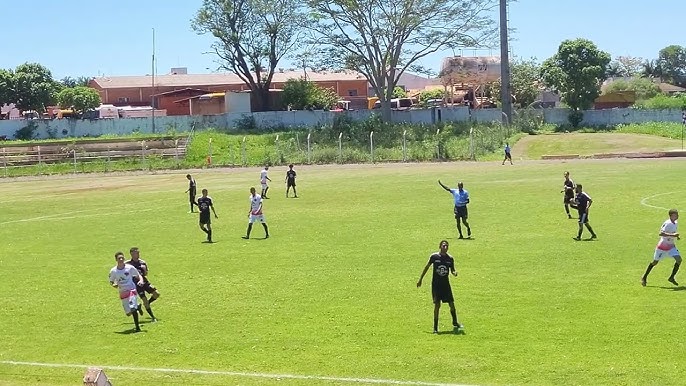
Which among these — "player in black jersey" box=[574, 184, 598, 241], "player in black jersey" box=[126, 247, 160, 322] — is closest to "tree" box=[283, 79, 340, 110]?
"player in black jersey" box=[574, 184, 598, 241]

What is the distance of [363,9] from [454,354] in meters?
73.0

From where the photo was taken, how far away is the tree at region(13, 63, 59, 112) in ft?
343

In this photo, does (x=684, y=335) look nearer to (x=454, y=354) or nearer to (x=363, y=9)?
(x=454, y=354)

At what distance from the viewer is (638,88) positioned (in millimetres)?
121812

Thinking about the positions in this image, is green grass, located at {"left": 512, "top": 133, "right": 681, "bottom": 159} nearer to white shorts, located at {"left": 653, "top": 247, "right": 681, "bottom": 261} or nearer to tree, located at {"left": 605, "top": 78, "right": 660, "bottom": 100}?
tree, located at {"left": 605, "top": 78, "right": 660, "bottom": 100}

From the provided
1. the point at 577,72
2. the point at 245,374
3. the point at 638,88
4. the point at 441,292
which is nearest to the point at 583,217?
the point at 441,292

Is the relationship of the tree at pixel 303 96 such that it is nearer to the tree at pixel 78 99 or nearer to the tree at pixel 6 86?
the tree at pixel 78 99

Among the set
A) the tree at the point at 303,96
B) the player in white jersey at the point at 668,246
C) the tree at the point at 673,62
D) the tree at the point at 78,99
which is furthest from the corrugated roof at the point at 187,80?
the player in white jersey at the point at 668,246

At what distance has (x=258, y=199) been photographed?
3303 cm

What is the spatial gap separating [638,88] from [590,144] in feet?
168

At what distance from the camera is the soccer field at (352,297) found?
53.1 feet

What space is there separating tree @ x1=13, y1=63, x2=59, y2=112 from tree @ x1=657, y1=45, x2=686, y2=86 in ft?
361

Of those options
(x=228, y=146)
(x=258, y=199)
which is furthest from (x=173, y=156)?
(x=258, y=199)

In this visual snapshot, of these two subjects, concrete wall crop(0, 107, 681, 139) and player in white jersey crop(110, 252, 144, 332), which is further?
concrete wall crop(0, 107, 681, 139)
